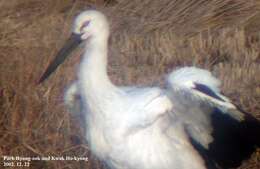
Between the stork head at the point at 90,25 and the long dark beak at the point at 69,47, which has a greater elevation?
the stork head at the point at 90,25

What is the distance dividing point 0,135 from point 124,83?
3.36 ft

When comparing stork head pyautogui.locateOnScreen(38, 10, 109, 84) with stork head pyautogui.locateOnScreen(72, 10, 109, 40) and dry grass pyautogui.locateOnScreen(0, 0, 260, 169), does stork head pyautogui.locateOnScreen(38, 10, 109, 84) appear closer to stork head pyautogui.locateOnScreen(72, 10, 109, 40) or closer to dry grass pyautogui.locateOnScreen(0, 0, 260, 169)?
stork head pyautogui.locateOnScreen(72, 10, 109, 40)

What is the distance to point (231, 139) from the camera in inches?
188

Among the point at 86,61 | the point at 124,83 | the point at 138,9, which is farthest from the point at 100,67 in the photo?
the point at 138,9

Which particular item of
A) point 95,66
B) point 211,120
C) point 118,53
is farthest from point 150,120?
point 118,53

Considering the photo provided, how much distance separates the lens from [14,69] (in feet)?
20.0

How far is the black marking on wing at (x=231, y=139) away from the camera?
4.67m

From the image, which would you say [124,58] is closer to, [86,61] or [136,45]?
[136,45]

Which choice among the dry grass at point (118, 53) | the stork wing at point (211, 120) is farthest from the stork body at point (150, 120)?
the dry grass at point (118, 53)

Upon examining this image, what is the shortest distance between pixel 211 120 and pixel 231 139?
168 mm

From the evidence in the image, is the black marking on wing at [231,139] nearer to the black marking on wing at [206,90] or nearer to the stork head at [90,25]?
the black marking on wing at [206,90]

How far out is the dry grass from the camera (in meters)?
5.77

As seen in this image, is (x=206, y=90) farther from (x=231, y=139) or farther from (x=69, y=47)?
(x=69, y=47)

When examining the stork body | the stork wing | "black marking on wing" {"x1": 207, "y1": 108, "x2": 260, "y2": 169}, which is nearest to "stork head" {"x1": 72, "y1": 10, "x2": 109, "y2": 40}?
the stork body
